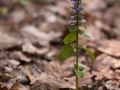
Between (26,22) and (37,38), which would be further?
(26,22)

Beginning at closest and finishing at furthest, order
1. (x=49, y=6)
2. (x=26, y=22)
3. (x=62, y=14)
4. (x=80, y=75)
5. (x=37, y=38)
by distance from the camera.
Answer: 1. (x=80, y=75)
2. (x=37, y=38)
3. (x=26, y=22)
4. (x=62, y=14)
5. (x=49, y=6)

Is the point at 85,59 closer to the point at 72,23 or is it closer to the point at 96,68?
the point at 96,68

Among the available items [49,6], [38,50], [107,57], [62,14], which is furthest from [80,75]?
[49,6]

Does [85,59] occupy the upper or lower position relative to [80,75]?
lower

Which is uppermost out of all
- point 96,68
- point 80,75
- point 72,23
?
point 72,23

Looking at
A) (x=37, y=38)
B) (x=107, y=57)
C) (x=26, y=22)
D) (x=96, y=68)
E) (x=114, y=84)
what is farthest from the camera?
(x=26, y=22)

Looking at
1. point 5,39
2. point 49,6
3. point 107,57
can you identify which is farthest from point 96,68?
point 49,6
